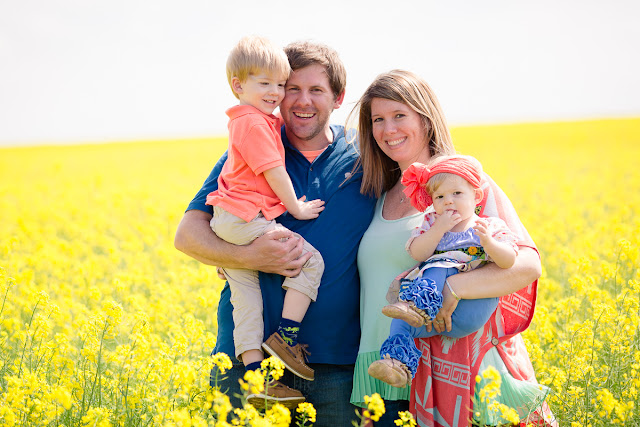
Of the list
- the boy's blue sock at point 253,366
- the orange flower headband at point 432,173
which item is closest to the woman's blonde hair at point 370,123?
the orange flower headband at point 432,173

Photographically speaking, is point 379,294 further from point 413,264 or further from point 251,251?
point 251,251

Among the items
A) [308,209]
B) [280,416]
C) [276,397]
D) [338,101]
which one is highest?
[338,101]

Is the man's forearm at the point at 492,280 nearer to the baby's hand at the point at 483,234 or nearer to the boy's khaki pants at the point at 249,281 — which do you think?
the baby's hand at the point at 483,234

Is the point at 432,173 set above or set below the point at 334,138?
below

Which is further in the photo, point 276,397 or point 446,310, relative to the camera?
point 276,397

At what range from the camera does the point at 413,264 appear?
3305 mm

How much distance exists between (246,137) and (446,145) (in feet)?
3.79

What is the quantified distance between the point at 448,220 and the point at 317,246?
A: 3.12ft

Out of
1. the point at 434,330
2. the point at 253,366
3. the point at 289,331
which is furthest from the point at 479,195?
the point at 253,366

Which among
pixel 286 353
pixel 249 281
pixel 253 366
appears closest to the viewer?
pixel 286 353

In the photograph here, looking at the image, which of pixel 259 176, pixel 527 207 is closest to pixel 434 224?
pixel 259 176

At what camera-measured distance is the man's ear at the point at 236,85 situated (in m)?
3.57

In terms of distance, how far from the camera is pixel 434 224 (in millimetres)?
3006

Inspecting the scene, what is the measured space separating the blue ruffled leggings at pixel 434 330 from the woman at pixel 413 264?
0.06 m
